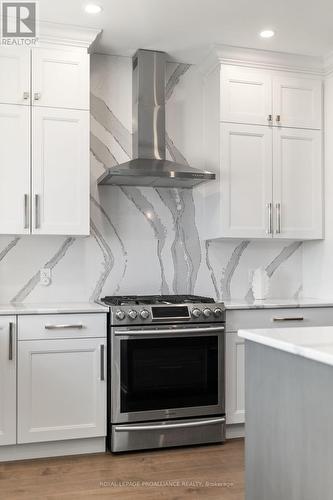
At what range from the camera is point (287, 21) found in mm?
3445

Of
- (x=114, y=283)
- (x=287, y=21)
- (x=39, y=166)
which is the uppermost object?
(x=287, y=21)

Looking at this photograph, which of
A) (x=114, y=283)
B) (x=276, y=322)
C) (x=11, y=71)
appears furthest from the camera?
(x=114, y=283)

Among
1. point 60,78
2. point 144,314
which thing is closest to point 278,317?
point 144,314

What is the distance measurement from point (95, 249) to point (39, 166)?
0.79 m

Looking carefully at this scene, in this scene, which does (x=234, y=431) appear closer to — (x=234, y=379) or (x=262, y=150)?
(x=234, y=379)

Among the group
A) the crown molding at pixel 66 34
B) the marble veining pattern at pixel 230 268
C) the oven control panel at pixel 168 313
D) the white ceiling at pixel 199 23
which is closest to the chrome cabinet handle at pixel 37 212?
the oven control panel at pixel 168 313

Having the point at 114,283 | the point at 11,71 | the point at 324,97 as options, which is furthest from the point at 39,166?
the point at 324,97

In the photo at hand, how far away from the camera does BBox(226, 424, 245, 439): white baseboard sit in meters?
3.64

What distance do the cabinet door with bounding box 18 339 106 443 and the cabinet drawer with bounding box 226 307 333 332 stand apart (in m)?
0.95

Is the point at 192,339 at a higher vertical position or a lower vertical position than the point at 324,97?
lower

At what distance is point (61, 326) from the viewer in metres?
3.24

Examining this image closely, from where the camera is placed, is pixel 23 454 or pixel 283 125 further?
pixel 283 125

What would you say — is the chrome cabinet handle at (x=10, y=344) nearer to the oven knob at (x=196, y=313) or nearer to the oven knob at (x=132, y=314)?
the oven knob at (x=132, y=314)

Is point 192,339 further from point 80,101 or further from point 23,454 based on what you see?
point 80,101
